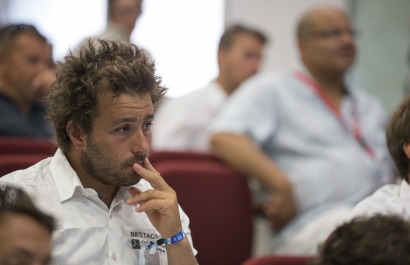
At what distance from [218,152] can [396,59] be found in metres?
3.05

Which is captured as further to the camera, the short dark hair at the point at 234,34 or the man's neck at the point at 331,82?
the short dark hair at the point at 234,34

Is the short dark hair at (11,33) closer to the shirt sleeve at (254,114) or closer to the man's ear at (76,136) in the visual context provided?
the shirt sleeve at (254,114)

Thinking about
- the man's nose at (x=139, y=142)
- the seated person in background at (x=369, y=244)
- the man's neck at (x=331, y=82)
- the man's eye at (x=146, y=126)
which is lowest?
the seated person in background at (x=369, y=244)

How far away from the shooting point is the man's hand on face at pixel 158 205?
176 cm

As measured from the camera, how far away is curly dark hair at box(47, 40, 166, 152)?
178 cm

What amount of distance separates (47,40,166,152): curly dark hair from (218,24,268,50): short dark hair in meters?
2.81

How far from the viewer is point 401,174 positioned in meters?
2.24

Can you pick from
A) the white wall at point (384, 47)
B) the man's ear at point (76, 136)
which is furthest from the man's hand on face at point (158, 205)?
the white wall at point (384, 47)

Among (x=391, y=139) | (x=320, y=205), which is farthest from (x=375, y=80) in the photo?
(x=391, y=139)

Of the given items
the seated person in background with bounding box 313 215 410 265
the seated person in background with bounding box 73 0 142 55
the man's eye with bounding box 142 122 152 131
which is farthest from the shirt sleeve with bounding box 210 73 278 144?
the seated person in background with bounding box 313 215 410 265

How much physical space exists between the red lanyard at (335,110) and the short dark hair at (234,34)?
122 centimetres

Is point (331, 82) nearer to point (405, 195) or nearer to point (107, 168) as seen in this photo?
point (405, 195)

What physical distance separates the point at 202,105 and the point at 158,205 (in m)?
2.26

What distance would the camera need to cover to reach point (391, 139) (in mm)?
2254
